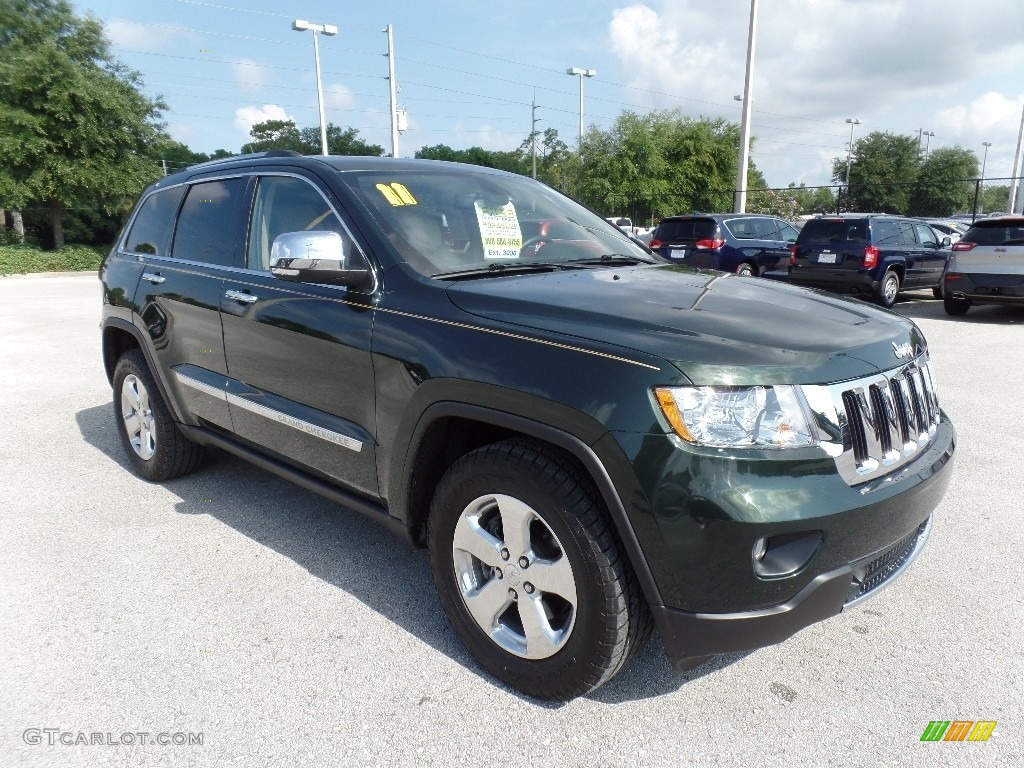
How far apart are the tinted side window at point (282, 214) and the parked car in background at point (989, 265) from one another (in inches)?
431

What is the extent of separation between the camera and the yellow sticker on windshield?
3113 mm

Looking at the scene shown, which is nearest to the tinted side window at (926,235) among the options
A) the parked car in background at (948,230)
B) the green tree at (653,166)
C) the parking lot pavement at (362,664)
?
the parked car in background at (948,230)

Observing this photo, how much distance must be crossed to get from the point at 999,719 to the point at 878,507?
878 mm

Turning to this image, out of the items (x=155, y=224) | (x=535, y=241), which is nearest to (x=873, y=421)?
(x=535, y=241)

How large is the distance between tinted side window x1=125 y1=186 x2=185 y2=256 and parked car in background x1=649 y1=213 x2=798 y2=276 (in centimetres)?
1055

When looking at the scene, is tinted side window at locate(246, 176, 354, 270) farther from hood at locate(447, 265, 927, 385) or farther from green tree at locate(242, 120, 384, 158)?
green tree at locate(242, 120, 384, 158)

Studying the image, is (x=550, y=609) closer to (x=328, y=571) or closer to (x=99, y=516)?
(x=328, y=571)

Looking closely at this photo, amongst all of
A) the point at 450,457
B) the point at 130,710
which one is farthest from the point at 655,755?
the point at 130,710

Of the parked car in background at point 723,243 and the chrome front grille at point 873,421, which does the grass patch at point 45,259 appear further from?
the chrome front grille at point 873,421

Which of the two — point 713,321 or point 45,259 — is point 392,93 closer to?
point 45,259

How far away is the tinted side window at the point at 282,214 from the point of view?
3.16m

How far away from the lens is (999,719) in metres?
2.36

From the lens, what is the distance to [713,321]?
2.32 m

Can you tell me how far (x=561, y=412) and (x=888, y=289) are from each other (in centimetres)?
1223
